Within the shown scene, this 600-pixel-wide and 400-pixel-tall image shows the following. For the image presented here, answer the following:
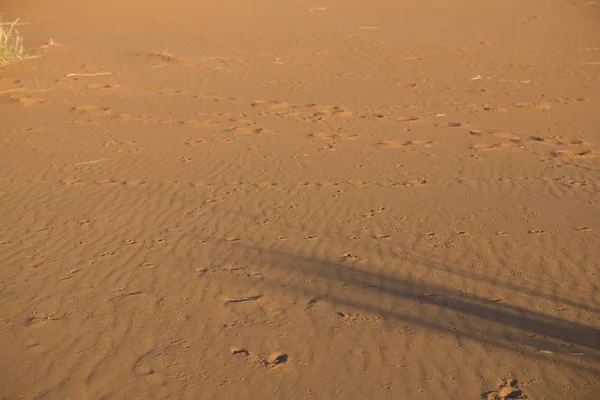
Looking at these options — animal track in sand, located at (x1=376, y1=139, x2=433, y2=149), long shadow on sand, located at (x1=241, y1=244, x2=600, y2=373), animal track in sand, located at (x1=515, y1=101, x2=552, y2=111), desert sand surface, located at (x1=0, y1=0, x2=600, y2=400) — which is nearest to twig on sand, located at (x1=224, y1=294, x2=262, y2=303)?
desert sand surface, located at (x1=0, y1=0, x2=600, y2=400)

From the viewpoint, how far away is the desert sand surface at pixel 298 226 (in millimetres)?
4355

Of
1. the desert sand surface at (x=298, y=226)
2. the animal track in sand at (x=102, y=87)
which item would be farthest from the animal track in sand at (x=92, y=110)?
the animal track in sand at (x=102, y=87)

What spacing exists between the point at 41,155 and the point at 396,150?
14.7ft

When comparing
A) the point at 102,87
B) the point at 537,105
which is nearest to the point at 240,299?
the point at 537,105

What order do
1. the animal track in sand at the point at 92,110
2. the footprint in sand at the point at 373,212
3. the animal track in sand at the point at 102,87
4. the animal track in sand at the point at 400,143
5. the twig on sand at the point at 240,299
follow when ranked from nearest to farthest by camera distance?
1. the twig on sand at the point at 240,299
2. the footprint in sand at the point at 373,212
3. the animal track in sand at the point at 400,143
4. the animal track in sand at the point at 92,110
5. the animal track in sand at the point at 102,87

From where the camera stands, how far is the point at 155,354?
448 cm

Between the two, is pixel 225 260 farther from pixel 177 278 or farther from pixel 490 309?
pixel 490 309

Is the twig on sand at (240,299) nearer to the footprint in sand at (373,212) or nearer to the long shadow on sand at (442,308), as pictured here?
the long shadow on sand at (442,308)

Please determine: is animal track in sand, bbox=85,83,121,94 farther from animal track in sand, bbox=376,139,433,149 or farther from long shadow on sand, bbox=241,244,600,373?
long shadow on sand, bbox=241,244,600,373

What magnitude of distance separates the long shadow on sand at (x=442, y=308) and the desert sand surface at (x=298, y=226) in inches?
0.7

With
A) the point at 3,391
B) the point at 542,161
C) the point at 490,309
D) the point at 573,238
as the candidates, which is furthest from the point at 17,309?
the point at 542,161

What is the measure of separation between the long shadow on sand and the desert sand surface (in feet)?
0.06

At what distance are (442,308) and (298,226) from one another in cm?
191

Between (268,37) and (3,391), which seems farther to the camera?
(268,37)
